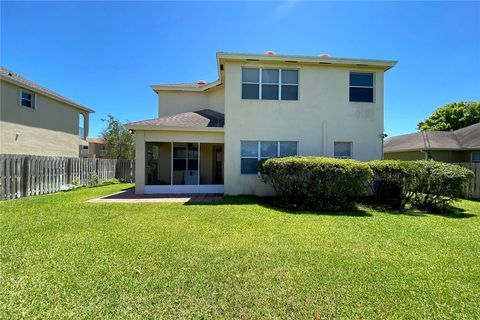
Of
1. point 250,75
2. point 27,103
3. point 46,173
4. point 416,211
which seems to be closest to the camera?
point 416,211

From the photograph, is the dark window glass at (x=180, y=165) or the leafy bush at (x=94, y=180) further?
the leafy bush at (x=94, y=180)

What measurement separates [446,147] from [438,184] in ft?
42.8

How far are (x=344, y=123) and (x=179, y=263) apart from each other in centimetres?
1067

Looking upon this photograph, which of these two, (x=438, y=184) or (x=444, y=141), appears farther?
(x=444, y=141)

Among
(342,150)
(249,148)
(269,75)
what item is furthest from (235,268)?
(342,150)

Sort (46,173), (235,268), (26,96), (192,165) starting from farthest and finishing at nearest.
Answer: (26,96)
(192,165)
(46,173)
(235,268)

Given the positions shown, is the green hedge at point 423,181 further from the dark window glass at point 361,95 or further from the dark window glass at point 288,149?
the dark window glass at point 361,95

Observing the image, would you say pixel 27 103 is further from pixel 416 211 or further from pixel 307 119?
pixel 416 211

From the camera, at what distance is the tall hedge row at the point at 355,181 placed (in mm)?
8695

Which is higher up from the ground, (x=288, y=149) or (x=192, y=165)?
(x=288, y=149)

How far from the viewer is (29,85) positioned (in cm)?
1652

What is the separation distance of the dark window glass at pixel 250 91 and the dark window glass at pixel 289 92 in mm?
1361

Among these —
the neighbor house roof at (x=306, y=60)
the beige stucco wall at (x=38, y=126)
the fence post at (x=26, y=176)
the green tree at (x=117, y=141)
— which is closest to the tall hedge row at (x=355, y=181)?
the neighbor house roof at (x=306, y=60)

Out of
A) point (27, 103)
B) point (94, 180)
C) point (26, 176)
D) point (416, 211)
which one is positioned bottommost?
point (416, 211)
